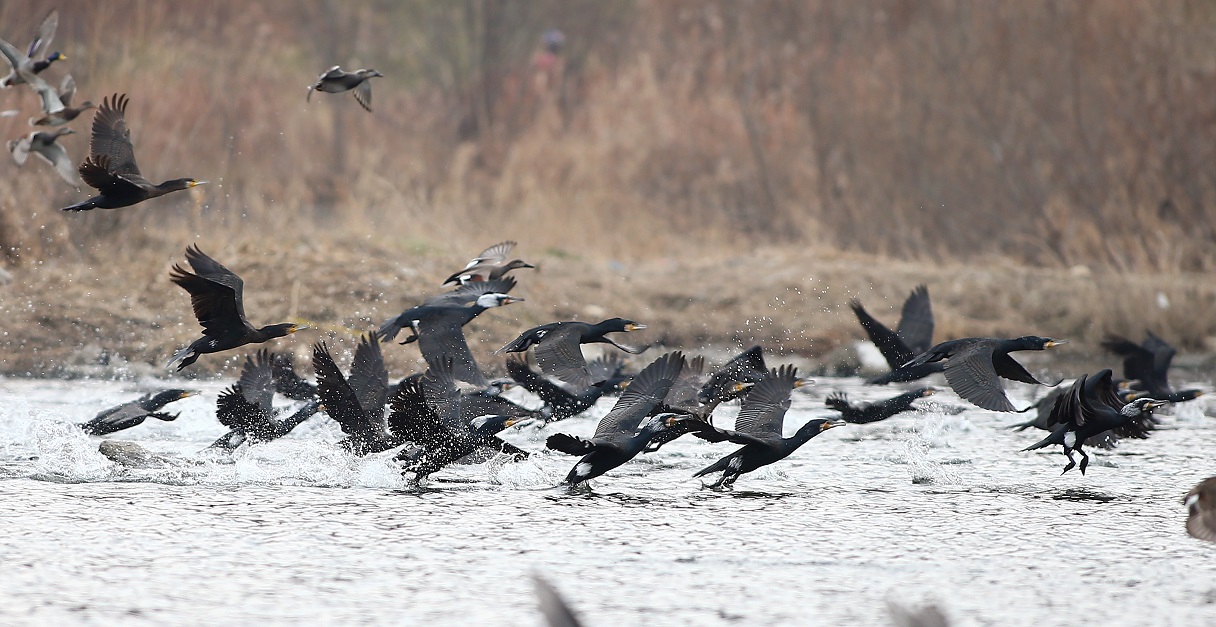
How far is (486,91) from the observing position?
23875mm

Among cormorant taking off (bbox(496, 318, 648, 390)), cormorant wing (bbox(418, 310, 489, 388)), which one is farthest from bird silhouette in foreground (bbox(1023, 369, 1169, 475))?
cormorant wing (bbox(418, 310, 489, 388))

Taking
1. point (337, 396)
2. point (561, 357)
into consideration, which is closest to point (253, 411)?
point (337, 396)

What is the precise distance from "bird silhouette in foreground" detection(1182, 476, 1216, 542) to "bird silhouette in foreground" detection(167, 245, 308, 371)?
431cm

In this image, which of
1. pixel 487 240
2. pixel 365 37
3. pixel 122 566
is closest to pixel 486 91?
pixel 365 37

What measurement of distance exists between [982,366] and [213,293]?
12.7 feet

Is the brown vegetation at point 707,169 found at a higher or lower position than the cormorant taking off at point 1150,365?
higher

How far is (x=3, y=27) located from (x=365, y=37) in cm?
1328

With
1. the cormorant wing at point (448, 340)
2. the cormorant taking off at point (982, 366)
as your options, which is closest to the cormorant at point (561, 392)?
the cormorant wing at point (448, 340)

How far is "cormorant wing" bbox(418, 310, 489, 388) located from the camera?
7828 millimetres

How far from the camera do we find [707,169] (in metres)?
20.1

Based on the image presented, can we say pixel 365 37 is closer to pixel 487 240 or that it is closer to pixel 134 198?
pixel 487 240

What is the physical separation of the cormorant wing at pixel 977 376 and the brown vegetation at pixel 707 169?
21.0ft

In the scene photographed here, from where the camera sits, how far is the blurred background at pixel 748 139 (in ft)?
49.9

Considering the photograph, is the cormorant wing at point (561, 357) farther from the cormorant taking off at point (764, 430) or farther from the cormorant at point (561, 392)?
the cormorant taking off at point (764, 430)
